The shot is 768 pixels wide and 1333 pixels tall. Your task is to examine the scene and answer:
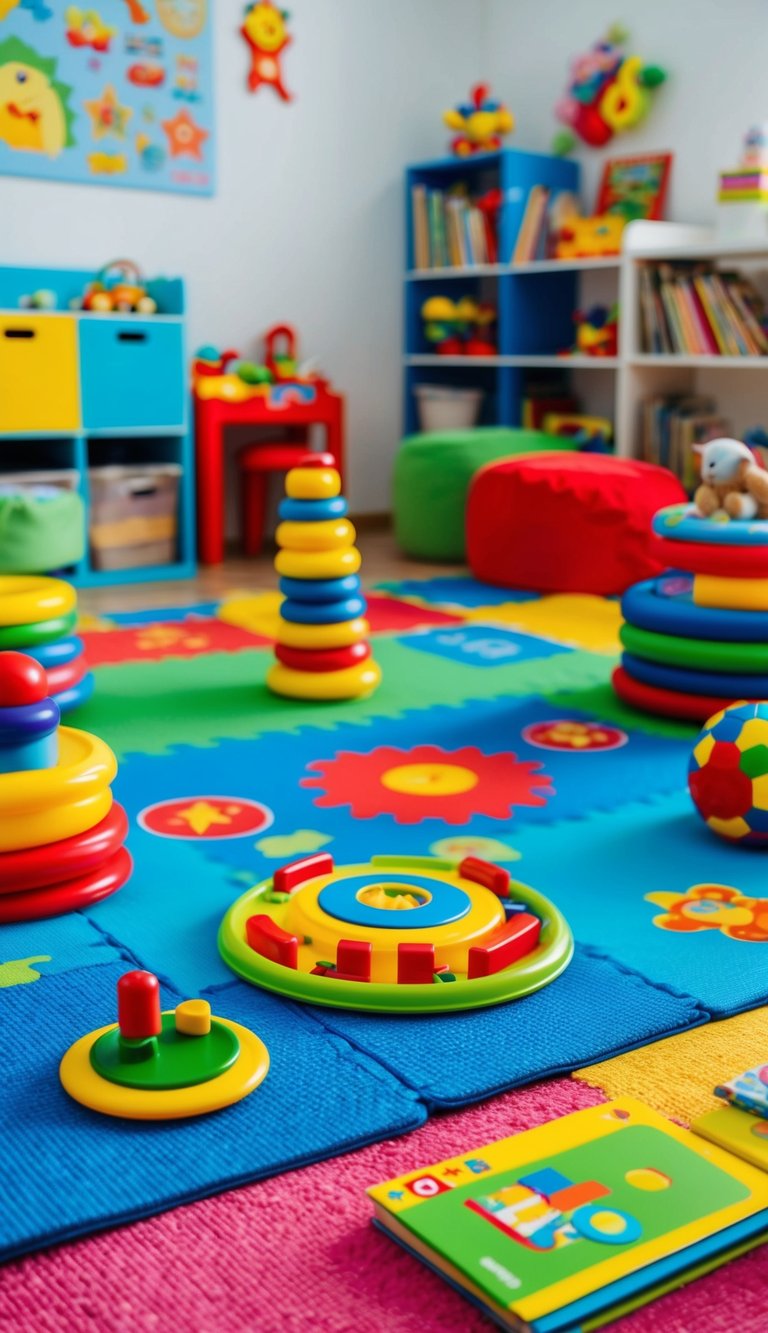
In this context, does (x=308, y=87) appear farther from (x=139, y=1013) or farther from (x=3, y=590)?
(x=139, y=1013)

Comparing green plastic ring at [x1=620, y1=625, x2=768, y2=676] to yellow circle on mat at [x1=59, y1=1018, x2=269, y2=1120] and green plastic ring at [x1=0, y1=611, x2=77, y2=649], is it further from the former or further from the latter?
yellow circle on mat at [x1=59, y1=1018, x2=269, y2=1120]

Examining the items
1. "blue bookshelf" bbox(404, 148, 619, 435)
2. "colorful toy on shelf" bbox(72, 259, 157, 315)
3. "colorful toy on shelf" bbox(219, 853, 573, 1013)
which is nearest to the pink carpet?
"colorful toy on shelf" bbox(219, 853, 573, 1013)

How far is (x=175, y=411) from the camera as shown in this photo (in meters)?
4.32

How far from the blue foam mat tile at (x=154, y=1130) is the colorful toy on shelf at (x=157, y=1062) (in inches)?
0.5

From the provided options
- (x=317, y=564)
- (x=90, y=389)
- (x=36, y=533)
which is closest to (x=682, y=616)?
(x=317, y=564)

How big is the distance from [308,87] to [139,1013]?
4390 millimetres

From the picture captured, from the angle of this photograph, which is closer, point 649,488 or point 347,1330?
point 347,1330

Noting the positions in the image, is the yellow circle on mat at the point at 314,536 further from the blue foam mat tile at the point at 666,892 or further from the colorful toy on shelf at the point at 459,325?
the colorful toy on shelf at the point at 459,325

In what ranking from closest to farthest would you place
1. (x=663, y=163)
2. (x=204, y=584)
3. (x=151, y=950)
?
(x=151, y=950) → (x=204, y=584) → (x=663, y=163)

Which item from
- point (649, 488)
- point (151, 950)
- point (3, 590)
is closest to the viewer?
point (151, 950)

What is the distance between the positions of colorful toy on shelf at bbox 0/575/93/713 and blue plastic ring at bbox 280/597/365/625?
43 centimetres

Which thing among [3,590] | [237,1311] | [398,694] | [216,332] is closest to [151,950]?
[237,1311]

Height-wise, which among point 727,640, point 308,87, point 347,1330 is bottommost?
point 347,1330

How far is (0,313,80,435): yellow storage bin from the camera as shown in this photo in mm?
3947
